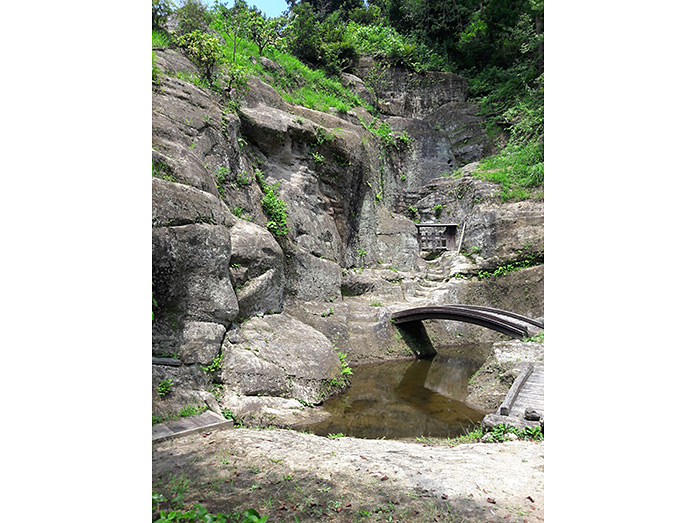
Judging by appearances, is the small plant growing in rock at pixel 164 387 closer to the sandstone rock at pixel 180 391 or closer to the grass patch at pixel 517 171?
the sandstone rock at pixel 180 391

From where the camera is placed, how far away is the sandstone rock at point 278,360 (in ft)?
20.1

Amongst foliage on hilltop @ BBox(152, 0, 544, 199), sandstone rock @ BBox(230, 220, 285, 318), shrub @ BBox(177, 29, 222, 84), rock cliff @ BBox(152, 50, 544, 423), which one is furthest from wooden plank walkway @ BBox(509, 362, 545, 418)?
shrub @ BBox(177, 29, 222, 84)

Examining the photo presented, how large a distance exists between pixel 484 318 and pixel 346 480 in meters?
7.04

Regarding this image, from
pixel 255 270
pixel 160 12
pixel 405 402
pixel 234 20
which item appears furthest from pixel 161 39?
pixel 405 402

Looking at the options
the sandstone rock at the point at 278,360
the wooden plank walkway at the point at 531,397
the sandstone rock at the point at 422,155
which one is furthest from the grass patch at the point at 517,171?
the sandstone rock at the point at 278,360

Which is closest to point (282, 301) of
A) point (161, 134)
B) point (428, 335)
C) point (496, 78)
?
point (161, 134)

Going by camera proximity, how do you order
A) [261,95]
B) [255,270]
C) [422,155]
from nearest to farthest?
[255,270] < [261,95] < [422,155]

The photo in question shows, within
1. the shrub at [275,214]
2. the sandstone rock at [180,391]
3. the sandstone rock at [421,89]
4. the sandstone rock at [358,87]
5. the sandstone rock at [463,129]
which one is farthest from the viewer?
the sandstone rock at [421,89]

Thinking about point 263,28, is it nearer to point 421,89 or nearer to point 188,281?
point 421,89

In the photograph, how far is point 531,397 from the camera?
5645 millimetres

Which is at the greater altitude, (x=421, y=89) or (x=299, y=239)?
(x=421, y=89)

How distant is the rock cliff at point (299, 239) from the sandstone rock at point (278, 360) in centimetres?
2

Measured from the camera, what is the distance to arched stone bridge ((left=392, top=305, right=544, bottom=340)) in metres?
8.27
